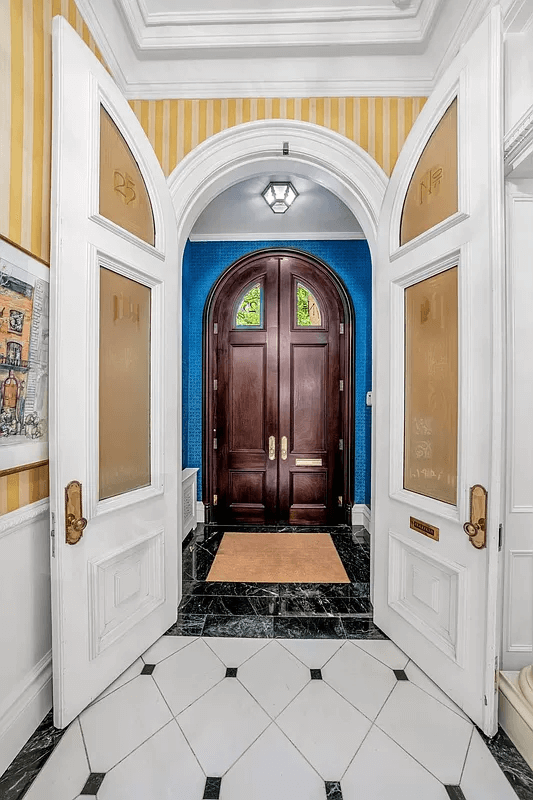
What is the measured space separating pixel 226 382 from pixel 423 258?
2628mm

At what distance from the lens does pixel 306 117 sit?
7.74 feet

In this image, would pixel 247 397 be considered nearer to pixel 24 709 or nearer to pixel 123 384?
pixel 123 384

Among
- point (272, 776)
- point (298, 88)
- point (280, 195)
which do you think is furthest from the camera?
point (280, 195)

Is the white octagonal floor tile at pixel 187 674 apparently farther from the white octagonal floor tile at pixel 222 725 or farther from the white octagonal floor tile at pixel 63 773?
the white octagonal floor tile at pixel 63 773

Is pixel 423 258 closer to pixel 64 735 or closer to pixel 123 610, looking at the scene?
pixel 123 610

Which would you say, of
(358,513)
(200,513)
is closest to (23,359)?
(200,513)

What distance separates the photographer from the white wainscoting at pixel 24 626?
4.79 ft

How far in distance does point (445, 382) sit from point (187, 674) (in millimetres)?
1828

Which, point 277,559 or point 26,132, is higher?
point 26,132

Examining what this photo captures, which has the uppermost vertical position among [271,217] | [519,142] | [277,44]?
[277,44]

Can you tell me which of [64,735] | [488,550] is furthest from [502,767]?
[64,735]

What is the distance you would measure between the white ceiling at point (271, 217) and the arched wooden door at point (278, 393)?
24 centimetres

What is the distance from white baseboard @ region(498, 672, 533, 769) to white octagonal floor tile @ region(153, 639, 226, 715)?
1.20m

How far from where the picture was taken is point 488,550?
1.56 meters
